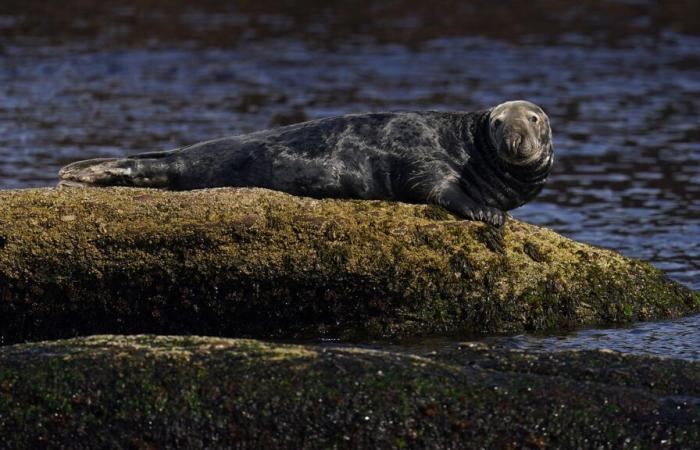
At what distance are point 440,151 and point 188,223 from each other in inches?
69.5

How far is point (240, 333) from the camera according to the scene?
23.0 ft

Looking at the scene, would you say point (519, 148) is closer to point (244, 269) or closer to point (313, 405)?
point (244, 269)

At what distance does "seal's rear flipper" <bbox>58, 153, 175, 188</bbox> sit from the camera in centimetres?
802

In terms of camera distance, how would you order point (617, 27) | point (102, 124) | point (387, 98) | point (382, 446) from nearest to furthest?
point (382, 446)
point (102, 124)
point (387, 98)
point (617, 27)

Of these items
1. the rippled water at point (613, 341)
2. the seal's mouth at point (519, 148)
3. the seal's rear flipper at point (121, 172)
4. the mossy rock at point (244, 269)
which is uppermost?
the seal's mouth at point (519, 148)

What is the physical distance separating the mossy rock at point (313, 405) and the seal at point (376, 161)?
Answer: 8.03ft

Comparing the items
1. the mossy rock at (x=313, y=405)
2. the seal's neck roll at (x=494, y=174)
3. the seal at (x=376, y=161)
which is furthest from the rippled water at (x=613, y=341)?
the mossy rock at (x=313, y=405)

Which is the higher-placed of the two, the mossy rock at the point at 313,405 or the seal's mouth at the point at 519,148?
the seal's mouth at the point at 519,148

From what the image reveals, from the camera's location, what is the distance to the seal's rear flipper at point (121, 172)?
316 inches

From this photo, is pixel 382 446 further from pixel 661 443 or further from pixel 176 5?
pixel 176 5

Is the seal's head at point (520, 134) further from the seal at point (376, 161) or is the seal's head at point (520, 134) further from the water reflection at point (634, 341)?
the water reflection at point (634, 341)

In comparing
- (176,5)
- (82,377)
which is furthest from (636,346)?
(176,5)

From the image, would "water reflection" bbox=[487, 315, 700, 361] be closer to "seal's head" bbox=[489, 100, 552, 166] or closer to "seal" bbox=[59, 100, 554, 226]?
"seal" bbox=[59, 100, 554, 226]

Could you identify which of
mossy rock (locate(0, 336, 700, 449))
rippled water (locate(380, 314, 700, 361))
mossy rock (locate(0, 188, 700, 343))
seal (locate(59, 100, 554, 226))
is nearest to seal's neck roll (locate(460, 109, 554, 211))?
seal (locate(59, 100, 554, 226))
